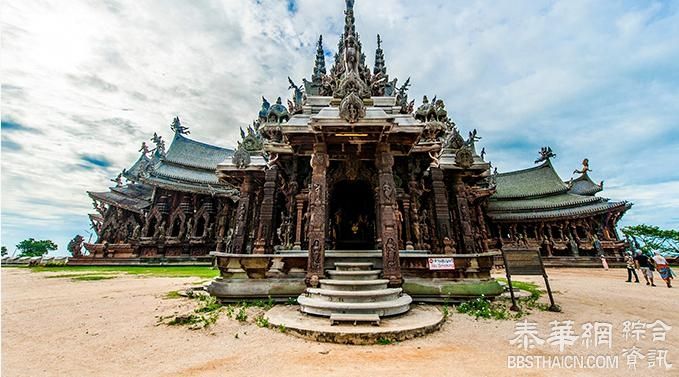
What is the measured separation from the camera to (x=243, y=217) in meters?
9.66

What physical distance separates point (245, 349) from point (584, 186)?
3548 cm

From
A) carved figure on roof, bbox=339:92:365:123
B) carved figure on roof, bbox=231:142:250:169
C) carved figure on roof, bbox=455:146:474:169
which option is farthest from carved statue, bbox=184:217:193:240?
carved figure on roof, bbox=455:146:474:169

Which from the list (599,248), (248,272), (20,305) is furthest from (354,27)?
(599,248)

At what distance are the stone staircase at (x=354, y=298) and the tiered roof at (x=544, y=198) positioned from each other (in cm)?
2534

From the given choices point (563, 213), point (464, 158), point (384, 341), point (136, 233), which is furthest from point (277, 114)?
point (563, 213)

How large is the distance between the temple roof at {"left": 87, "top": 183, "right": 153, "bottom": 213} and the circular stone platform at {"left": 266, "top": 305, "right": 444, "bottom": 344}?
2592 cm

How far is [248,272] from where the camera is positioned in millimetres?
6664

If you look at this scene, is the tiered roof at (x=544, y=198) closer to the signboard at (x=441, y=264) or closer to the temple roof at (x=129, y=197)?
the signboard at (x=441, y=264)

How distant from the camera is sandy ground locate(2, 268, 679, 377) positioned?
3.29 metres

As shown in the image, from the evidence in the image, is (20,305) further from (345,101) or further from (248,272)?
(345,101)

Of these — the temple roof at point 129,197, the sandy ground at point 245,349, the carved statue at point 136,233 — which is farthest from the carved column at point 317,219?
the temple roof at point 129,197

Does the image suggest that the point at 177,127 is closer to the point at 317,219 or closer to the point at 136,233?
the point at 136,233

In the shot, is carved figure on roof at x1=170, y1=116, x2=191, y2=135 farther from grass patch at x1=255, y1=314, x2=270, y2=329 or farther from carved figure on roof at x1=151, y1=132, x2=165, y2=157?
grass patch at x1=255, y1=314, x2=270, y2=329

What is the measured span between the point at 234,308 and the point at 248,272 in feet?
2.81
